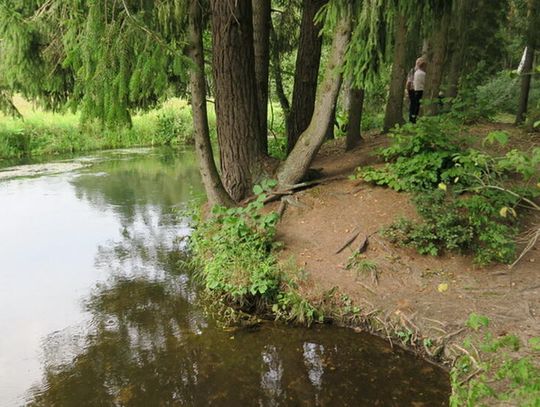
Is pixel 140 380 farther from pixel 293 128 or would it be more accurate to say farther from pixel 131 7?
pixel 293 128

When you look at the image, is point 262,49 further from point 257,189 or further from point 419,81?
point 419,81

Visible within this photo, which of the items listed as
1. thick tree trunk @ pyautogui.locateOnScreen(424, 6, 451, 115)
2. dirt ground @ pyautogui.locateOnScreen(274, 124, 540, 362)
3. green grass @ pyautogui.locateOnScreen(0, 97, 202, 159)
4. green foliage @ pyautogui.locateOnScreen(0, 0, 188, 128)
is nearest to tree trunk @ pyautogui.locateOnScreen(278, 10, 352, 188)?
dirt ground @ pyautogui.locateOnScreen(274, 124, 540, 362)

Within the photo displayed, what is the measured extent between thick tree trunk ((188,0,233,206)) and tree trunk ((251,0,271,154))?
100 cm

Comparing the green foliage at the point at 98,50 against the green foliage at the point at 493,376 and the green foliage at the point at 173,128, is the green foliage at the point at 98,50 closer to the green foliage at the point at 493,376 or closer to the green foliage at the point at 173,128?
the green foliage at the point at 493,376

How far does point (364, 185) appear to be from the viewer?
6898 mm

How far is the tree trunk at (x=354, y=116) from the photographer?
840 centimetres

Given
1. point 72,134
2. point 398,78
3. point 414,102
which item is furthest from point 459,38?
point 72,134

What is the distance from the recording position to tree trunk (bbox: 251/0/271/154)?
753cm

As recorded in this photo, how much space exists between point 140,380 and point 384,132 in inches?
264

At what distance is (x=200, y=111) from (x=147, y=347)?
3.46 m

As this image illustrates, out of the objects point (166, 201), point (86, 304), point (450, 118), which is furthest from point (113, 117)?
point (166, 201)

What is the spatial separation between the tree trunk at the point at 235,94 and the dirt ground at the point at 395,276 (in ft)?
3.30

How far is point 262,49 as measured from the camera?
7.64 meters

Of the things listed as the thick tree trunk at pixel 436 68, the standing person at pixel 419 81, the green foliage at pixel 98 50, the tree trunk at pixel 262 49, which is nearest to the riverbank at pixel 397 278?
the tree trunk at pixel 262 49
